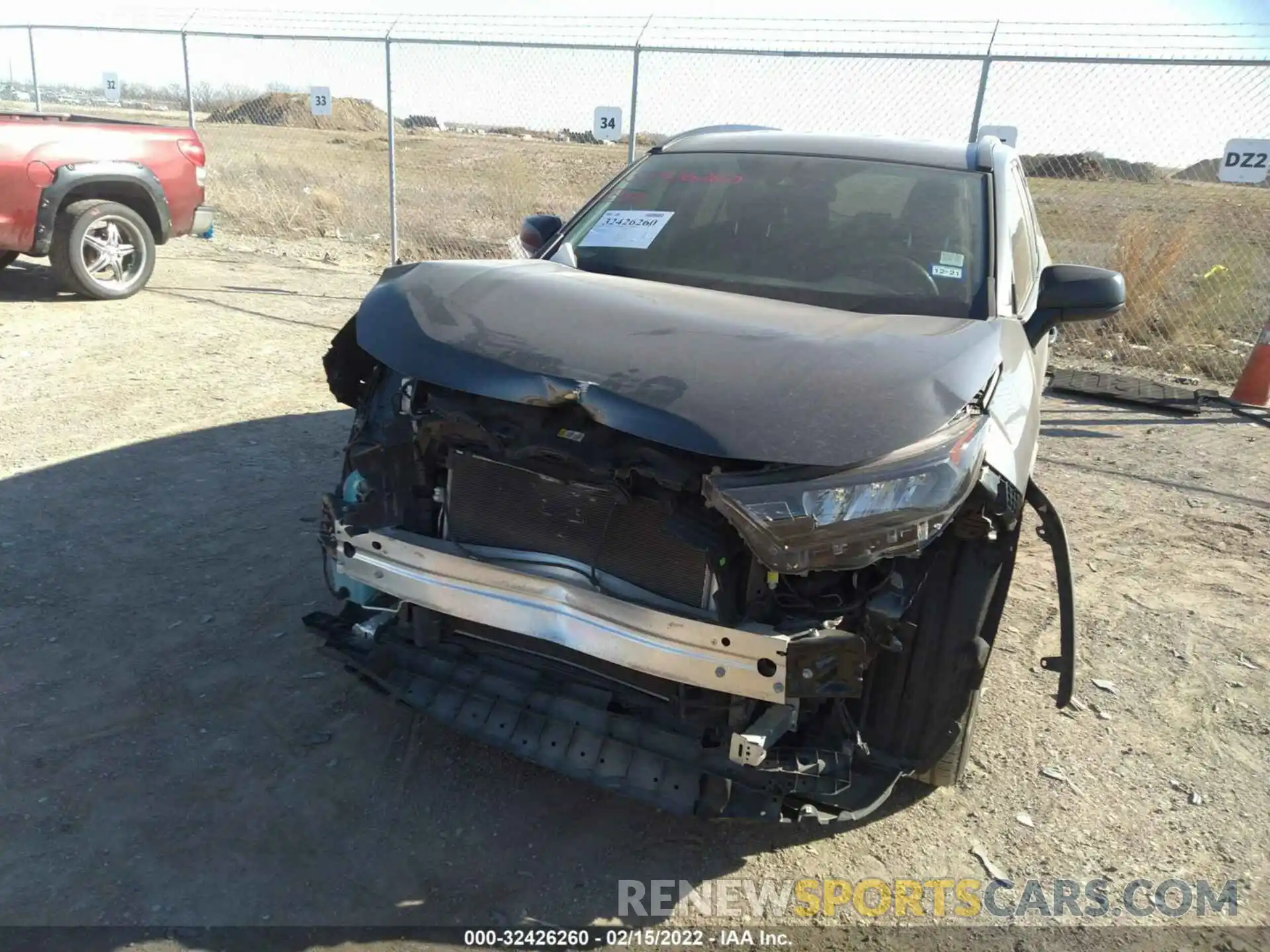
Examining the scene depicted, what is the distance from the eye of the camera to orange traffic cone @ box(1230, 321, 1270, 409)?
7613mm

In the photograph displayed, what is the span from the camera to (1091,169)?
31.5 ft

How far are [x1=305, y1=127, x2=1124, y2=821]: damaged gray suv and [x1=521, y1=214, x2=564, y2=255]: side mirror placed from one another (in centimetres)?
110

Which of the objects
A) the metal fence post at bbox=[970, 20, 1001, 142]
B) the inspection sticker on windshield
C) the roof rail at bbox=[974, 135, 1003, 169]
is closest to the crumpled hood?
the inspection sticker on windshield

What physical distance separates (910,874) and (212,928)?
1.85 m

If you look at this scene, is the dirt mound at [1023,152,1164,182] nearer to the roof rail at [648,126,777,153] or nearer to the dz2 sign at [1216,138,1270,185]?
the dz2 sign at [1216,138,1270,185]

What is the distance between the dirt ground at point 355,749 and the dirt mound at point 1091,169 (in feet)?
15.3

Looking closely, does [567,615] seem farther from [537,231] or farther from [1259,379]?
[1259,379]

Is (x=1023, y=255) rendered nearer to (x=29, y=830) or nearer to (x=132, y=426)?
(x=29, y=830)

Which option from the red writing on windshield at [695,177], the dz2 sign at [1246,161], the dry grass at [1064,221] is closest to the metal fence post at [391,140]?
the dry grass at [1064,221]

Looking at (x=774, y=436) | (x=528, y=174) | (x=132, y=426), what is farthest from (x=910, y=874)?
(x=528, y=174)

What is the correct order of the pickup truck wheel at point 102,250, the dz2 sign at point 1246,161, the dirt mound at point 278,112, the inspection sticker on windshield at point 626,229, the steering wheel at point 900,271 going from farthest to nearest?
the dirt mound at point 278,112, the pickup truck wheel at point 102,250, the dz2 sign at point 1246,161, the inspection sticker on windshield at point 626,229, the steering wheel at point 900,271

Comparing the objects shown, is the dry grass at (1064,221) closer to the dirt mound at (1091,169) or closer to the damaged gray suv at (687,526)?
the dirt mound at (1091,169)

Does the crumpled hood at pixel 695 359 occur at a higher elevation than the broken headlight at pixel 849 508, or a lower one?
higher

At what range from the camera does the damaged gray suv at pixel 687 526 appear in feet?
7.24
